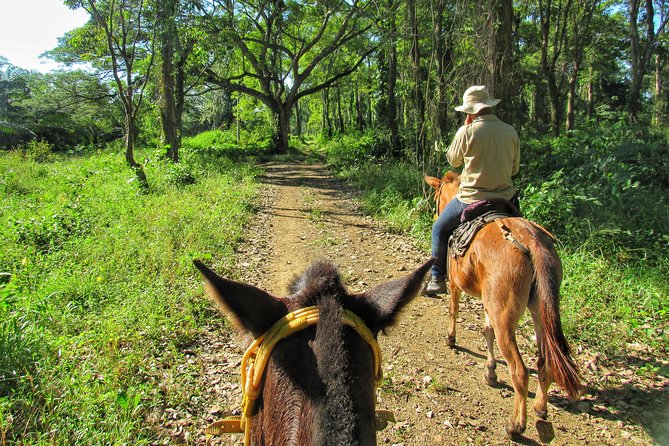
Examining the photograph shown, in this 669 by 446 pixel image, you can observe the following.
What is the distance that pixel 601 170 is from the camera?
8.10m

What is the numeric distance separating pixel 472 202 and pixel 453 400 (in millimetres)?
2100

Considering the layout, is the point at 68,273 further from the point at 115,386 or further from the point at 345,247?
the point at 345,247

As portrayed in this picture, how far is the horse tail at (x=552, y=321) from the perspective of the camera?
290 centimetres

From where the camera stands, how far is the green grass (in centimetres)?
311

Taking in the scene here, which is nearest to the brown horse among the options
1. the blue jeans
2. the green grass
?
the blue jeans

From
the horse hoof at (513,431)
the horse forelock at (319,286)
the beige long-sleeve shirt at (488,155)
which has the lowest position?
the horse hoof at (513,431)

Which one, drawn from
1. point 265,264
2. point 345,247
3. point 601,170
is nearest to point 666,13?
point 601,170

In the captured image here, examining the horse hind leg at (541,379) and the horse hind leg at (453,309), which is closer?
the horse hind leg at (541,379)

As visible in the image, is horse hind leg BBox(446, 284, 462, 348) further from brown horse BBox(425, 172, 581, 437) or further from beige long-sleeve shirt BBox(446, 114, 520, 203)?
beige long-sleeve shirt BBox(446, 114, 520, 203)

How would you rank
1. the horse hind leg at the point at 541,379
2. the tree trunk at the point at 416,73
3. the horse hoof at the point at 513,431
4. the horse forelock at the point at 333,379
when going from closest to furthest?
the horse forelock at the point at 333,379 → the horse hind leg at the point at 541,379 → the horse hoof at the point at 513,431 → the tree trunk at the point at 416,73

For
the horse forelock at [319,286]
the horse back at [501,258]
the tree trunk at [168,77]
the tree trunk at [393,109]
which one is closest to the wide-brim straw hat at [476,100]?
the horse back at [501,258]

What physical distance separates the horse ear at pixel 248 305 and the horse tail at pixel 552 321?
236 cm

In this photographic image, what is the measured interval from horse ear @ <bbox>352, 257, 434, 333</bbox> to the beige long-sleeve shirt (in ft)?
9.30

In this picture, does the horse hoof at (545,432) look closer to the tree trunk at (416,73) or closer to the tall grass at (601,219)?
the tall grass at (601,219)
